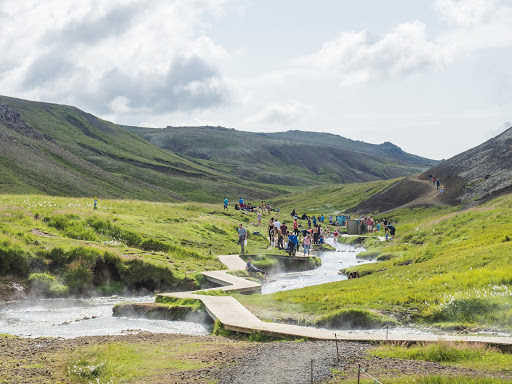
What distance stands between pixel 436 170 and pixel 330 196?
45084 millimetres

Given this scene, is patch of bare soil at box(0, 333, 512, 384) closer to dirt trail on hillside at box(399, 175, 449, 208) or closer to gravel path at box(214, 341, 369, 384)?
gravel path at box(214, 341, 369, 384)

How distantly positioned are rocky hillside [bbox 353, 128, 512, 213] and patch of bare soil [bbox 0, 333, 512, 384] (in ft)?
204

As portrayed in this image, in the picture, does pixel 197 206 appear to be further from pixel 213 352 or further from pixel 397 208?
pixel 213 352

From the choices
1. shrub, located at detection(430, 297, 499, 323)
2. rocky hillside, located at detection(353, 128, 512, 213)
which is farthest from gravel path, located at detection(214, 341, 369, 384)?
rocky hillside, located at detection(353, 128, 512, 213)

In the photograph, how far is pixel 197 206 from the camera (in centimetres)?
7219

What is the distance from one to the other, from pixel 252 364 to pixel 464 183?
82759mm

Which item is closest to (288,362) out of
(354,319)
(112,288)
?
(354,319)

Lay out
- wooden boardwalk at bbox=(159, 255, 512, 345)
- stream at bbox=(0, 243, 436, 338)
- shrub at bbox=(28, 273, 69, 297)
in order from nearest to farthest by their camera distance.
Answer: wooden boardwalk at bbox=(159, 255, 512, 345) < stream at bbox=(0, 243, 436, 338) < shrub at bbox=(28, 273, 69, 297)

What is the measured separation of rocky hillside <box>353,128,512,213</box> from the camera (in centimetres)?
7862

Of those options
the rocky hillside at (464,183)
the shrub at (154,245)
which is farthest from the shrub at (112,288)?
the rocky hillside at (464,183)

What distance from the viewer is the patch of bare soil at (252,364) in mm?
13430

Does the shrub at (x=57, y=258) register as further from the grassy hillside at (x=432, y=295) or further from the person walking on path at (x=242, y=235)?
the person walking on path at (x=242, y=235)

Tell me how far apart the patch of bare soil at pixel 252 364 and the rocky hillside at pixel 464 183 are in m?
62.2

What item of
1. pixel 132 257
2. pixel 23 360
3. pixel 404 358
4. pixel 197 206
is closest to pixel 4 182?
pixel 197 206
